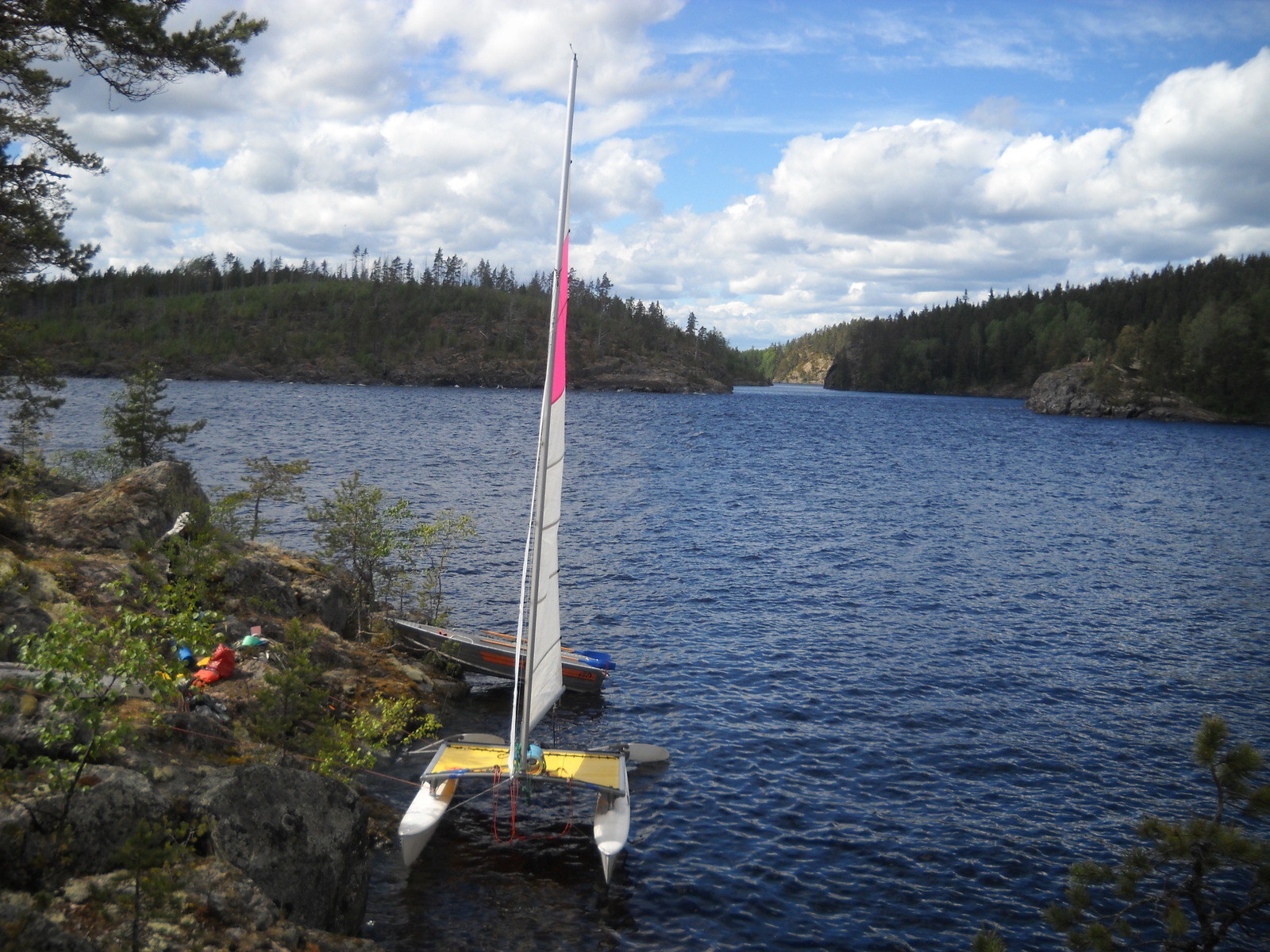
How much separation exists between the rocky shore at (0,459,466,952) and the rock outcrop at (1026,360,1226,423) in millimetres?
149849

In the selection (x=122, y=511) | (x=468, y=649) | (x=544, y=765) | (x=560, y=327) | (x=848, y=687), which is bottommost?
(x=848, y=687)

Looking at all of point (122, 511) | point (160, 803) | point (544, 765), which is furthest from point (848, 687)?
point (122, 511)

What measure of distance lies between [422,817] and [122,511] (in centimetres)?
1266

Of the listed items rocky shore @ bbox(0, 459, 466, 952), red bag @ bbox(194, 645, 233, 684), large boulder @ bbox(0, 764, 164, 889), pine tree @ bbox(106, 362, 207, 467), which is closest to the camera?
rocky shore @ bbox(0, 459, 466, 952)

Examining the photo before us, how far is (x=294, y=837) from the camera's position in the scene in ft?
37.1

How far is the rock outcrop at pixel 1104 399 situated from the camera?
13588 cm

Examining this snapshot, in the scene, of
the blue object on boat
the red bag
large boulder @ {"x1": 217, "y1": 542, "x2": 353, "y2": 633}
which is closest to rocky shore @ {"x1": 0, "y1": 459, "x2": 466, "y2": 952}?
the red bag

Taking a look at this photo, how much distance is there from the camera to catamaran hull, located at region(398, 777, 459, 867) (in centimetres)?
1479

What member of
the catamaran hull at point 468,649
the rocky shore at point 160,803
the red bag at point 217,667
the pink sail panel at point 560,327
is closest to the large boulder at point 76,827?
the rocky shore at point 160,803

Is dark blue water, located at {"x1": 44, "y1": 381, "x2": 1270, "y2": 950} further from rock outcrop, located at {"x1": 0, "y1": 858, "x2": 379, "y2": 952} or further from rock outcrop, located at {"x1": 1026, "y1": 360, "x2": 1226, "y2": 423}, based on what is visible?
rock outcrop, located at {"x1": 1026, "y1": 360, "x2": 1226, "y2": 423}

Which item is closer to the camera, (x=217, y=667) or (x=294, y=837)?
(x=294, y=837)

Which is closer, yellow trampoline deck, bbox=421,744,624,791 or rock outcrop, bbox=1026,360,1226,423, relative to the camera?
yellow trampoline deck, bbox=421,744,624,791

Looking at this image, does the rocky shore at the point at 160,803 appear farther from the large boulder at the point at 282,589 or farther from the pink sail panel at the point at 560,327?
the pink sail panel at the point at 560,327

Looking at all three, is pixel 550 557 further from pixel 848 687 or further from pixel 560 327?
pixel 848 687
